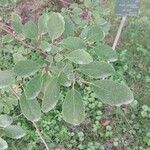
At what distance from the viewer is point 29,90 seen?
2.48 feet

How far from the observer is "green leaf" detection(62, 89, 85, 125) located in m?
0.72

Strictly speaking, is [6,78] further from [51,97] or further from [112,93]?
[112,93]

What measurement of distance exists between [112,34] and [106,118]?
3.54 feet

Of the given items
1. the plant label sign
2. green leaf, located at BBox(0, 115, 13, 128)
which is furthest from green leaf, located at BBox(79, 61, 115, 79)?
the plant label sign

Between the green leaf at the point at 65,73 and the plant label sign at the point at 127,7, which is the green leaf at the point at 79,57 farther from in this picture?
the plant label sign at the point at 127,7

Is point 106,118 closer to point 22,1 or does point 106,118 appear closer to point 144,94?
point 144,94

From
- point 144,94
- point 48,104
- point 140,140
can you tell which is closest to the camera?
point 48,104

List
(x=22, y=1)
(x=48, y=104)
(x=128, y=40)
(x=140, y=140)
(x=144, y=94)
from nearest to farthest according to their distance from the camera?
(x=48, y=104) < (x=140, y=140) < (x=144, y=94) < (x=128, y=40) < (x=22, y=1)

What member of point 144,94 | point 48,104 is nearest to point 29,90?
point 48,104

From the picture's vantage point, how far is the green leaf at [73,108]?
0.72 metres

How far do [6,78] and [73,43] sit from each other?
0.15 m

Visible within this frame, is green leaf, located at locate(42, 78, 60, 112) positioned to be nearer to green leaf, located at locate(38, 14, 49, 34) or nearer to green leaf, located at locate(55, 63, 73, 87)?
green leaf, located at locate(55, 63, 73, 87)

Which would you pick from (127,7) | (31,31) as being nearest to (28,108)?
(31,31)

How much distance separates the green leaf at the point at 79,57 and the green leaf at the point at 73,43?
0.13ft
